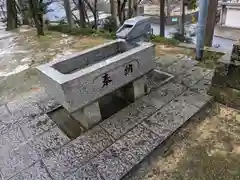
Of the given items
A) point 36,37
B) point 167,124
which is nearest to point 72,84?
point 167,124

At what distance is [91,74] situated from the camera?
2.56 meters

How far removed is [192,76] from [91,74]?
2.26 m

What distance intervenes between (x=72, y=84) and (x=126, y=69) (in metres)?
0.87

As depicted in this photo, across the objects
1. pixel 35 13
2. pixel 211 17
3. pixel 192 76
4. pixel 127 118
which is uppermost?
pixel 35 13

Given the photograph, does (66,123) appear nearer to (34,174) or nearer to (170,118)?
(34,174)

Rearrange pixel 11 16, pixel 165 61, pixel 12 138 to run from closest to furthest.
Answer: pixel 12 138 < pixel 165 61 < pixel 11 16

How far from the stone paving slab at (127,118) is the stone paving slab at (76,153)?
120mm

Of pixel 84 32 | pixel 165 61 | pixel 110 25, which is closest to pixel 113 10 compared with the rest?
pixel 110 25

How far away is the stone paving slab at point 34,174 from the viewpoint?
2.28m

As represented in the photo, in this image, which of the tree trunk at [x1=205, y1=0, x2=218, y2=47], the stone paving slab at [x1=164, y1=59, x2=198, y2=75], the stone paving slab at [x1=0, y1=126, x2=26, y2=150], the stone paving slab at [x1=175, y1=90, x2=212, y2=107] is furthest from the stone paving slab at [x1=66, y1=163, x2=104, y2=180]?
the tree trunk at [x1=205, y1=0, x2=218, y2=47]

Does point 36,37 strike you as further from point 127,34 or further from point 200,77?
point 200,77

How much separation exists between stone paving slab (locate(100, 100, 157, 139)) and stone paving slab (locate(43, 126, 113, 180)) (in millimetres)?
120

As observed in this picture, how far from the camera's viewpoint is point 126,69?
2926 mm

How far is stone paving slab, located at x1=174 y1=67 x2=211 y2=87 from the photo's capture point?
3740 millimetres
